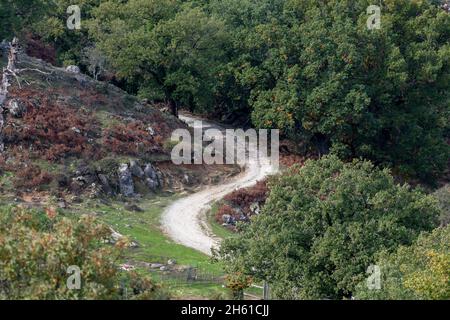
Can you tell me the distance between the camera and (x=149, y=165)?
5553 centimetres

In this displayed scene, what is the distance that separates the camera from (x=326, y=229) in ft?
121

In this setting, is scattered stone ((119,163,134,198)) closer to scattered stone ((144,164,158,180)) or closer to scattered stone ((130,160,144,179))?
scattered stone ((130,160,144,179))

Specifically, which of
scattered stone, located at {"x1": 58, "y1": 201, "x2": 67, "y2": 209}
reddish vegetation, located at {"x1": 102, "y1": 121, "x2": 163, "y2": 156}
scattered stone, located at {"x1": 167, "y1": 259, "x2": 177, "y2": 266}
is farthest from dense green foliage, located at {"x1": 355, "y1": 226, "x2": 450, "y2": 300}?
reddish vegetation, located at {"x1": 102, "y1": 121, "x2": 163, "y2": 156}

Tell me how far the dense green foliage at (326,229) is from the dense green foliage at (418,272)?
1864mm

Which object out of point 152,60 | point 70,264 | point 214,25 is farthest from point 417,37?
point 70,264

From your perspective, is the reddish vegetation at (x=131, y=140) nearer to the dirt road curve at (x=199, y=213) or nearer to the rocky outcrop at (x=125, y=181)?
the rocky outcrop at (x=125, y=181)

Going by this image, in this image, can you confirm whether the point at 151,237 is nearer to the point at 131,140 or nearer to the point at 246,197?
the point at 246,197

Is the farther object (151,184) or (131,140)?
(131,140)

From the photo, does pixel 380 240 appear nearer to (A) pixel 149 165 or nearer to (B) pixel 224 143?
(A) pixel 149 165

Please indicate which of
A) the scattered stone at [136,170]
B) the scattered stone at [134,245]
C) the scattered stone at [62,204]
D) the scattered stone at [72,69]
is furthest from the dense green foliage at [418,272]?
the scattered stone at [72,69]

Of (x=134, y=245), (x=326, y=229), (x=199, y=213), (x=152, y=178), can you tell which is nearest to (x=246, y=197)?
(x=199, y=213)

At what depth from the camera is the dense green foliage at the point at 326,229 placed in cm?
3550

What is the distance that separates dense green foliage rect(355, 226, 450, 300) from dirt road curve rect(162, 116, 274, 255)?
14.9m

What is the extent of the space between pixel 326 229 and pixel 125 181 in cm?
1945
